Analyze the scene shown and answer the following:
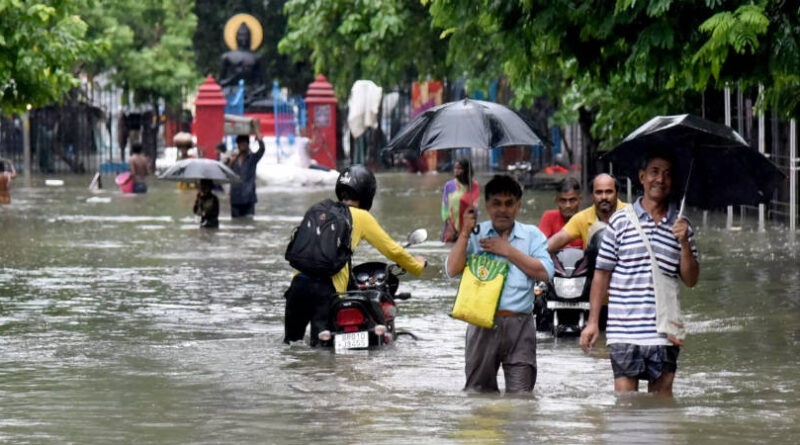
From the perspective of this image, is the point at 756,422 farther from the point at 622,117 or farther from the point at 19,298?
the point at 622,117

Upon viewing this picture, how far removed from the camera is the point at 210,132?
47.9 meters

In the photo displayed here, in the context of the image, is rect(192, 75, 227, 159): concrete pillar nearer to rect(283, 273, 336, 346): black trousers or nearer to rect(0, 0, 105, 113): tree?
rect(0, 0, 105, 113): tree

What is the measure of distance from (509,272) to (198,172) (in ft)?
54.0

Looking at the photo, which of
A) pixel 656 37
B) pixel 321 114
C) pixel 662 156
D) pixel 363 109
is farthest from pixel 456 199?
pixel 321 114

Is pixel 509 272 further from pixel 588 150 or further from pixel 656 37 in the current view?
pixel 588 150

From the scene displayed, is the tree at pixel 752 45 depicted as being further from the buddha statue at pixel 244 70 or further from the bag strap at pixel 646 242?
the buddha statue at pixel 244 70

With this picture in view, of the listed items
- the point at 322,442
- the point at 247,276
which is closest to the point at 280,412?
the point at 322,442

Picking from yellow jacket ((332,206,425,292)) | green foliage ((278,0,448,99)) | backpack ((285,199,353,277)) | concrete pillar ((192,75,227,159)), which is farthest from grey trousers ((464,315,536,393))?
concrete pillar ((192,75,227,159))

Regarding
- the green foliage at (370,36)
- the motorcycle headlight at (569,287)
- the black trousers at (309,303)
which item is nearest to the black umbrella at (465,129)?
the black trousers at (309,303)

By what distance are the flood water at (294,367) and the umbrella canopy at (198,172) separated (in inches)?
105

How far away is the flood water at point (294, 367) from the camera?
891 centimetres

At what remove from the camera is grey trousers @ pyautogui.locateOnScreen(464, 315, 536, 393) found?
921 centimetres

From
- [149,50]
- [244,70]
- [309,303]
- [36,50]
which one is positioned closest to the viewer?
[309,303]

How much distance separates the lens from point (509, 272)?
9180 millimetres
